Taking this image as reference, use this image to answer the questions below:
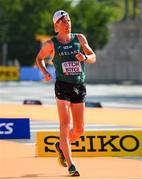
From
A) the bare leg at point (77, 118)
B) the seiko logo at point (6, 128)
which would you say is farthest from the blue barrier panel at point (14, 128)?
the bare leg at point (77, 118)

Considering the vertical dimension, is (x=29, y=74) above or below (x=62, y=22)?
below

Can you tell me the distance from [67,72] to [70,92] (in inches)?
9.7

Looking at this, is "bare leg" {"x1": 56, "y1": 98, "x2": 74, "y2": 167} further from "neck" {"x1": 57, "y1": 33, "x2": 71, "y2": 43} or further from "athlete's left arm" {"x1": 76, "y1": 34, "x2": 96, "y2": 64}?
"neck" {"x1": 57, "y1": 33, "x2": 71, "y2": 43}

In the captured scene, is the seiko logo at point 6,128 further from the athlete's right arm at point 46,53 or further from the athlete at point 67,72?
the athlete at point 67,72

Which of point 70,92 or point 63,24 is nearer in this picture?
point 63,24

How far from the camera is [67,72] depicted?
10172 mm

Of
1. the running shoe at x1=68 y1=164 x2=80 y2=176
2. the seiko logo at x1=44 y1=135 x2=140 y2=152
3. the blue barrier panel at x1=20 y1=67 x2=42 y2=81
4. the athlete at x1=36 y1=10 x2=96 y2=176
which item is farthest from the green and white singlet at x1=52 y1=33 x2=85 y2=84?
the blue barrier panel at x1=20 y1=67 x2=42 y2=81

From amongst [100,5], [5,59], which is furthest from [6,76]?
[100,5]

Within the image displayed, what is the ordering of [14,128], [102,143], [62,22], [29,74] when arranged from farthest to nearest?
[29,74], [14,128], [102,143], [62,22]

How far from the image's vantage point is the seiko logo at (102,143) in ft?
39.4

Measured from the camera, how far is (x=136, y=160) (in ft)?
38.4

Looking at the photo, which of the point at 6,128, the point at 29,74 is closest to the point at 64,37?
the point at 6,128

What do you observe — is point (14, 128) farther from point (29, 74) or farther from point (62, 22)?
point (29, 74)

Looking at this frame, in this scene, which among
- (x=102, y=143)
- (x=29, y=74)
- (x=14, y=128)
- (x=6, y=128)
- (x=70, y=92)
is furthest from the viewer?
(x=29, y=74)
